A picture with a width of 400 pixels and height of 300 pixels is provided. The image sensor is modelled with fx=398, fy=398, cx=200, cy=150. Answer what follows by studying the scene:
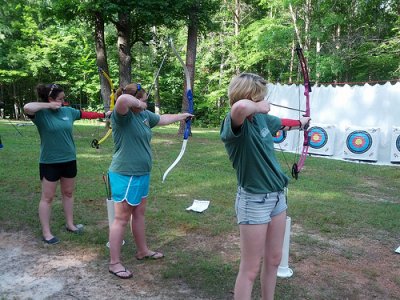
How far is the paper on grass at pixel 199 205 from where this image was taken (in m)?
4.25

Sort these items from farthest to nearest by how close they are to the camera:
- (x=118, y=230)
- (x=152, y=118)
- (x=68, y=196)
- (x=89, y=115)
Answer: (x=89, y=115), (x=68, y=196), (x=152, y=118), (x=118, y=230)

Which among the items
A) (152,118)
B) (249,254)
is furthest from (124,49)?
(249,254)

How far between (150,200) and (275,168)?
2.95 m

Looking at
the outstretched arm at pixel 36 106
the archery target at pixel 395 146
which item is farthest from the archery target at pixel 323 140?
the outstretched arm at pixel 36 106

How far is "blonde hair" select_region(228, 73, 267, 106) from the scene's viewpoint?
5.90 feet

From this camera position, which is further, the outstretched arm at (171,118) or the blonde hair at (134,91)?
the outstretched arm at (171,118)

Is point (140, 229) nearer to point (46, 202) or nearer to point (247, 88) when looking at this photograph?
point (46, 202)

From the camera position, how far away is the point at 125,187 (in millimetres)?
2588

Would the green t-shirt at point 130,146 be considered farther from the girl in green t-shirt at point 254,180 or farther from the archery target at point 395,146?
the archery target at point 395,146

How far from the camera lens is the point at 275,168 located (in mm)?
1934

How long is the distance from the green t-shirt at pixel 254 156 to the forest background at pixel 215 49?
30.3 ft

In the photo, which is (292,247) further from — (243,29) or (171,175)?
(243,29)

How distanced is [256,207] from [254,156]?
0.24 metres

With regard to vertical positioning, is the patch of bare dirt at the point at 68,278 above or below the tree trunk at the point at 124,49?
below
